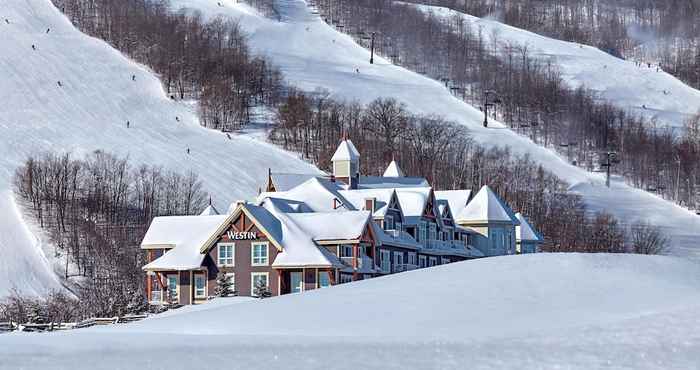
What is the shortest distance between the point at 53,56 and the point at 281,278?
77.0 meters

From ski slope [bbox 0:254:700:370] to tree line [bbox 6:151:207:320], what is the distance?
44.8 meters

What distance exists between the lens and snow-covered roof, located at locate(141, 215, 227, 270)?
6288 cm

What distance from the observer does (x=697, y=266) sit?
24734mm

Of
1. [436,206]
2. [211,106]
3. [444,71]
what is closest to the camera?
[436,206]

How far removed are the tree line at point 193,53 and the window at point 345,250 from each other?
6087 centimetres

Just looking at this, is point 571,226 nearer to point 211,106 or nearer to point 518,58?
point 211,106

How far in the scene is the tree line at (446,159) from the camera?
342 feet

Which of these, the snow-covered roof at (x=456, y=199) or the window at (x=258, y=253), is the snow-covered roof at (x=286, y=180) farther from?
the window at (x=258, y=253)

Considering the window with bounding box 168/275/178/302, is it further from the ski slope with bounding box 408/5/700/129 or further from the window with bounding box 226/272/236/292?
the ski slope with bounding box 408/5/700/129

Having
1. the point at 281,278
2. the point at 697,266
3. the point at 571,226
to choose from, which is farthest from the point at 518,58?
the point at 697,266

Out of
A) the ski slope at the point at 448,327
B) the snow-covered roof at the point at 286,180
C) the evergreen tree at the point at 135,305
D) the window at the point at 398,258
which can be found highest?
the ski slope at the point at 448,327

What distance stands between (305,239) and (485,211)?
20.9 metres

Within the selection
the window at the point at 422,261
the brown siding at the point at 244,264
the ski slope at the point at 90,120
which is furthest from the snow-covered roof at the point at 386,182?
the ski slope at the point at 90,120

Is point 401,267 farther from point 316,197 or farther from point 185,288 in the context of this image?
Result: point 185,288
